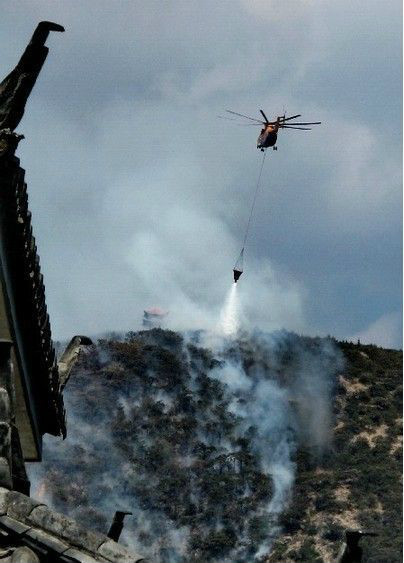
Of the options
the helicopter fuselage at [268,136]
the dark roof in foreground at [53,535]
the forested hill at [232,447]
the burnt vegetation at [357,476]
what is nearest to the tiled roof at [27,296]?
the dark roof in foreground at [53,535]

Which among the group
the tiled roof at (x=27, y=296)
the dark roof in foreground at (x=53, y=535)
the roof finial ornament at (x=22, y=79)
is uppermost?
the roof finial ornament at (x=22, y=79)

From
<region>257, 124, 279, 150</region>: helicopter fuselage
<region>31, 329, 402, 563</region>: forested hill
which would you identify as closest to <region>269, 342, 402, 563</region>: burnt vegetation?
<region>31, 329, 402, 563</region>: forested hill

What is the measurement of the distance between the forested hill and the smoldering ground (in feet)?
0.55

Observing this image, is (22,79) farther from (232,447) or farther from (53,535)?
(232,447)

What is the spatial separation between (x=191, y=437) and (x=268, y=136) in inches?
3907

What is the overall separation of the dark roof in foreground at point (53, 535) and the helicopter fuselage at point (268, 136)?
142ft

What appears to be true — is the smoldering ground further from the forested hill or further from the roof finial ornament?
the roof finial ornament

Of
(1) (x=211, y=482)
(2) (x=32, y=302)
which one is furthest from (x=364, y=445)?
(2) (x=32, y=302)

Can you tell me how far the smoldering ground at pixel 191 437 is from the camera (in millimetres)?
132625

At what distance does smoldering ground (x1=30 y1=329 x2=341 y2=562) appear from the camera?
435ft

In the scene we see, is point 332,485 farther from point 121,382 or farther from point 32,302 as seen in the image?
point 32,302

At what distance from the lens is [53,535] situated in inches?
448

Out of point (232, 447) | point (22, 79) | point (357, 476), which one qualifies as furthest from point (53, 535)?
point (232, 447)

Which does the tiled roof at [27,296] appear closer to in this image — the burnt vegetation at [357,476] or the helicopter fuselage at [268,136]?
the helicopter fuselage at [268,136]
